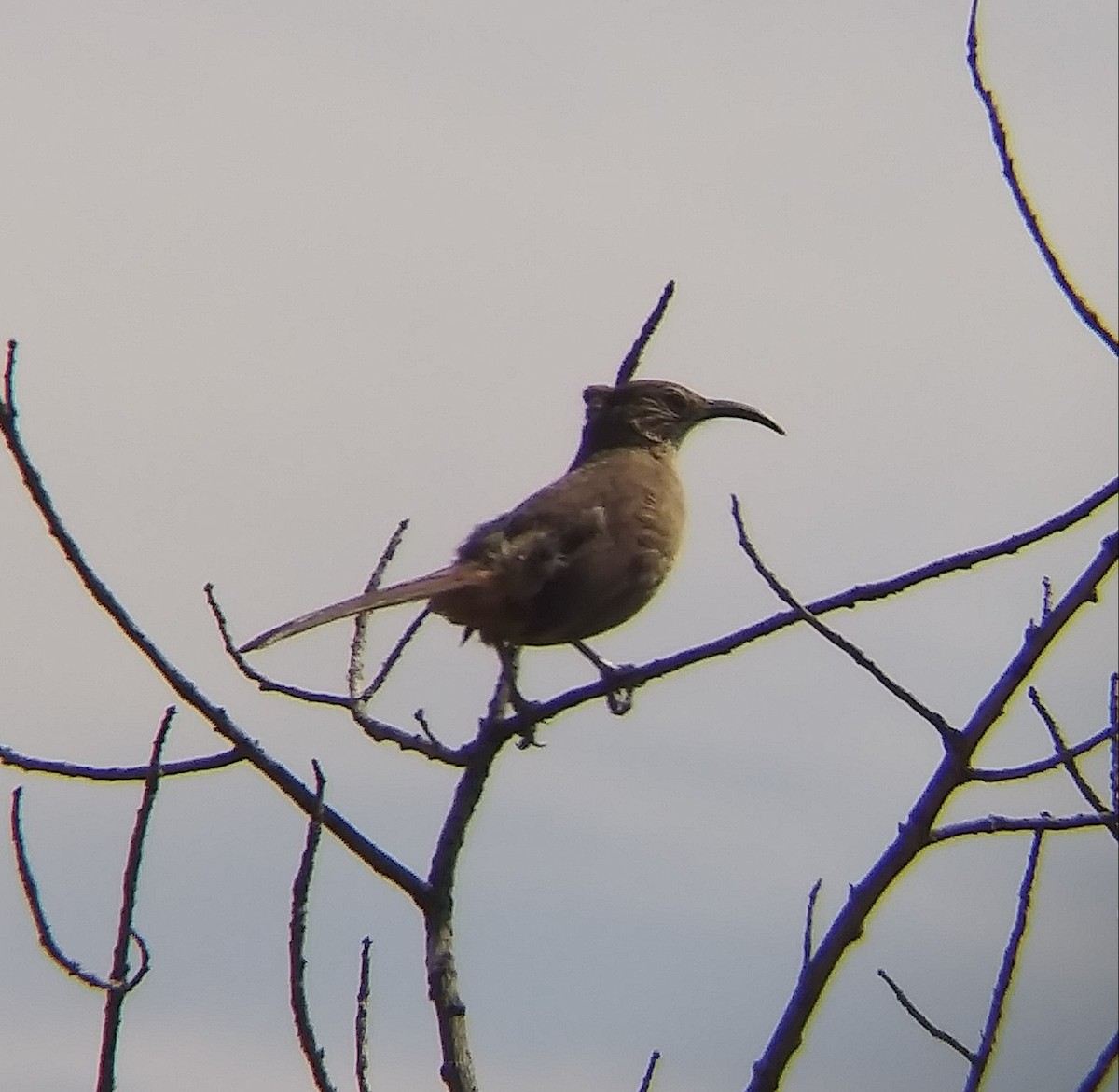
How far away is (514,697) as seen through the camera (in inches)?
204

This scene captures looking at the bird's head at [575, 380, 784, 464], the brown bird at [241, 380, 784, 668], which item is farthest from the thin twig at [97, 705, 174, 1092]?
the bird's head at [575, 380, 784, 464]

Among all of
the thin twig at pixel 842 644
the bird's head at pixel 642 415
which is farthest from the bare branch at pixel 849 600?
the bird's head at pixel 642 415

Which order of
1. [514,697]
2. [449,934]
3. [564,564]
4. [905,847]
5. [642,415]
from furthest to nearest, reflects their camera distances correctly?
[642,415], [564,564], [514,697], [449,934], [905,847]

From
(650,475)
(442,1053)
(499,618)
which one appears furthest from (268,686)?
(650,475)

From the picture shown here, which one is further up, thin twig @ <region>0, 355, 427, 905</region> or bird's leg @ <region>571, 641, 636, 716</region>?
bird's leg @ <region>571, 641, 636, 716</region>

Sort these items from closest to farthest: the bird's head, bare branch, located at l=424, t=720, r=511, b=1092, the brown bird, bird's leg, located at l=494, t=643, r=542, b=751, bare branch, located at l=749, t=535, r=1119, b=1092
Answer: bare branch, located at l=749, t=535, r=1119, b=1092, bare branch, located at l=424, t=720, r=511, b=1092, bird's leg, located at l=494, t=643, r=542, b=751, the brown bird, the bird's head

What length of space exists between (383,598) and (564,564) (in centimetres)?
80

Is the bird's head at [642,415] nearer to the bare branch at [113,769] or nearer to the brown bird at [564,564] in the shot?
the brown bird at [564,564]

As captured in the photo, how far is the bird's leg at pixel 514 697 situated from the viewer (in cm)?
453

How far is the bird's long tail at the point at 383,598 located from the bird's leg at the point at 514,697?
0.25 meters

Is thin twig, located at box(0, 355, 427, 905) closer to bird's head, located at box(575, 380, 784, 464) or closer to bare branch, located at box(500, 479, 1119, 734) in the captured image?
bare branch, located at box(500, 479, 1119, 734)

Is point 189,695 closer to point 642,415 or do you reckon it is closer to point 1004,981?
point 1004,981

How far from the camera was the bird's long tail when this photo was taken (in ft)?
15.1

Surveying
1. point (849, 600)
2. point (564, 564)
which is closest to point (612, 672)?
point (564, 564)
